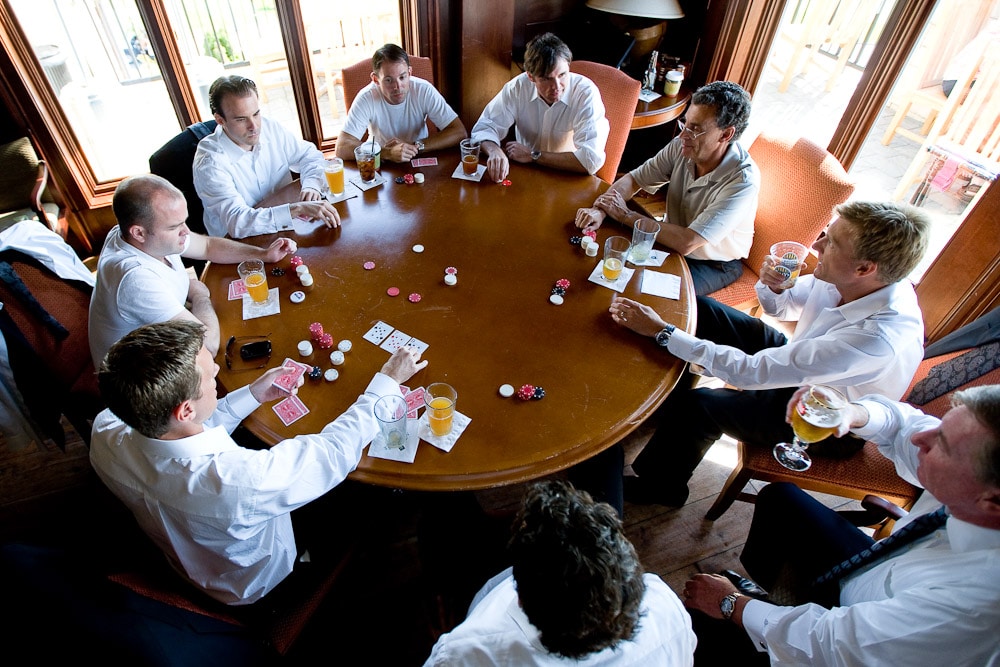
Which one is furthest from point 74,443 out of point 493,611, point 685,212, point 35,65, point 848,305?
point 848,305

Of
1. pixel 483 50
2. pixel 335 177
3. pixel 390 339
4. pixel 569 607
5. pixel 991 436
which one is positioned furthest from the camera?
pixel 483 50

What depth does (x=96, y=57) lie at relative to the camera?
3580mm

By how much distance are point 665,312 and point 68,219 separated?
384cm

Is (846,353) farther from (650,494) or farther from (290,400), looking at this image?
(290,400)

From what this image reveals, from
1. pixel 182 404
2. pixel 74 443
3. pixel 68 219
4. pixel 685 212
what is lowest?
pixel 74 443

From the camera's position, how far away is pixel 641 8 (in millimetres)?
3441

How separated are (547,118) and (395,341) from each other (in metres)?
1.97

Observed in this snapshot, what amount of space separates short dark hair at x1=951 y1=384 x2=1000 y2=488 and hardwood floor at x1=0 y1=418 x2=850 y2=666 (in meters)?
1.27

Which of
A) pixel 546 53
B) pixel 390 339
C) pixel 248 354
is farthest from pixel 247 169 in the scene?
pixel 546 53

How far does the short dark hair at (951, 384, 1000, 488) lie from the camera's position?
126 cm

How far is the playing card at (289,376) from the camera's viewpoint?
1783 mm

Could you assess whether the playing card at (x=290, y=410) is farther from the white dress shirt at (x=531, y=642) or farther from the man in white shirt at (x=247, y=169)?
the man in white shirt at (x=247, y=169)

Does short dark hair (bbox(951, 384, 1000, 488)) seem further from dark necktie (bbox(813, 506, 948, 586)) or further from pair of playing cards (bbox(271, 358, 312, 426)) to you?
pair of playing cards (bbox(271, 358, 312, 426))

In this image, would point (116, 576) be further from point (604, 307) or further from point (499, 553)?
point (604, 307)
